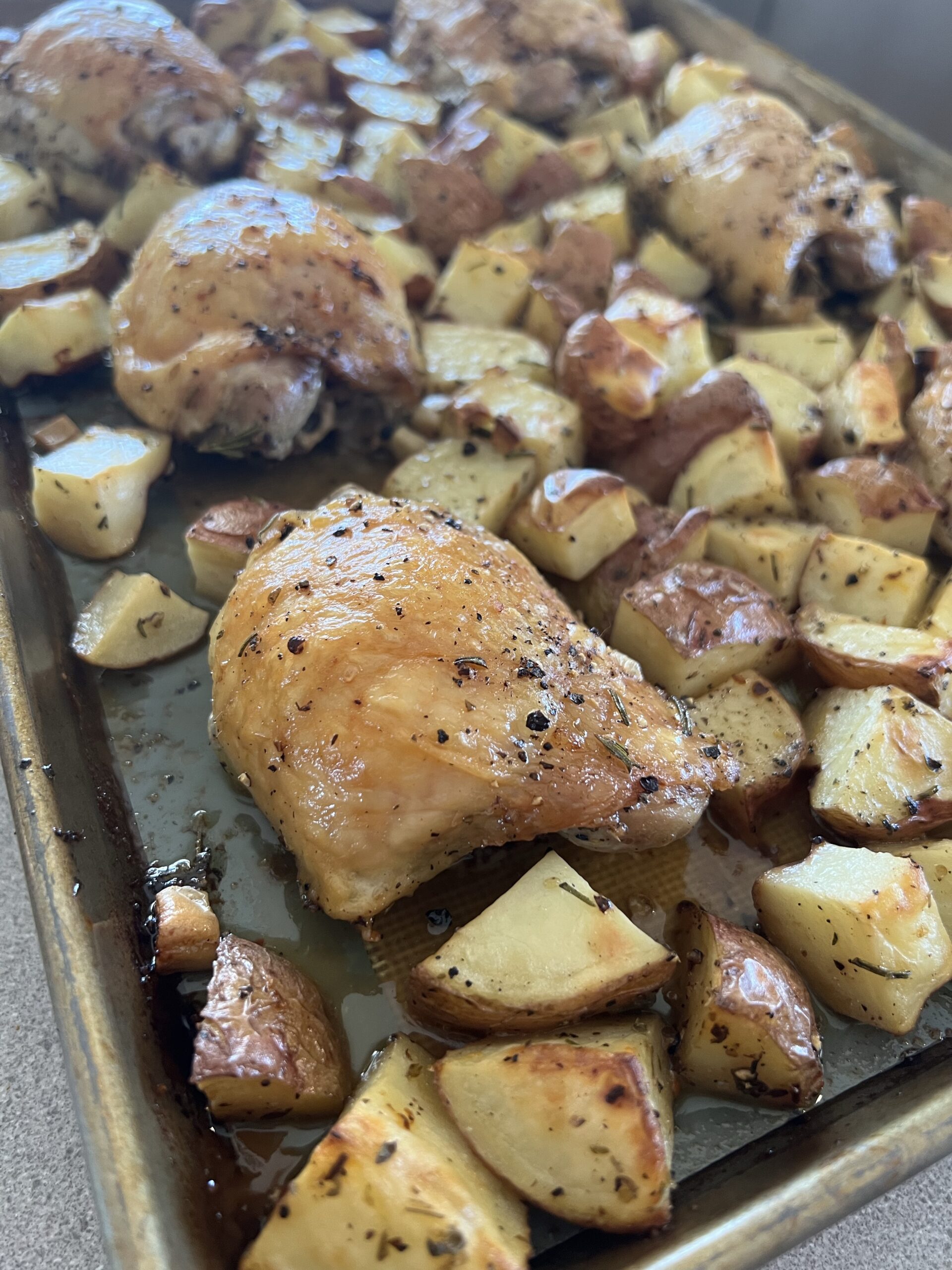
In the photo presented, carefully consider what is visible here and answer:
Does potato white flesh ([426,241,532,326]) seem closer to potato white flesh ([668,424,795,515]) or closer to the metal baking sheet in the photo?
potato white flesh ([668,424,795,515])

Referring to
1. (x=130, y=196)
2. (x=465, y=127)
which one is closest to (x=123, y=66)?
(x=130, y=196)

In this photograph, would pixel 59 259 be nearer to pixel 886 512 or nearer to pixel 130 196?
pixel 130 196

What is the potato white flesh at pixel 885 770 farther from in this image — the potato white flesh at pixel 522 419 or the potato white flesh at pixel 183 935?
the potato white flesh at pixel 183 935

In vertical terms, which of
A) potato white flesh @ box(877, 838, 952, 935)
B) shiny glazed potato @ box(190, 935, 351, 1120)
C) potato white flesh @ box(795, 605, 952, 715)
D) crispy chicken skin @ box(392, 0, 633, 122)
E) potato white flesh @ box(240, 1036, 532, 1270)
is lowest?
shiny glazed potato @ box(190, 935, 351, 1120)

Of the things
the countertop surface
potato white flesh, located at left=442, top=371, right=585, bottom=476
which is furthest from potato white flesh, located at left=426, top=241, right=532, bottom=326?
the countertop surface

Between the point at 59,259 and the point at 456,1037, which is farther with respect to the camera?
the point at 59,259

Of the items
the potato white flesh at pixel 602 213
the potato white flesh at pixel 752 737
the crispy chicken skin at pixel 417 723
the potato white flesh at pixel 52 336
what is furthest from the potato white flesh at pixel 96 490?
the potato white flesh at pixel 602 213
